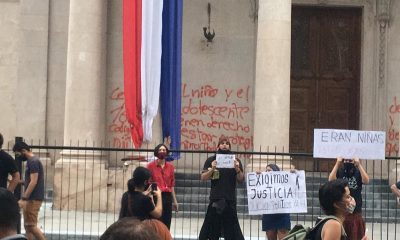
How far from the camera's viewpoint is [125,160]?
1844 centimetres

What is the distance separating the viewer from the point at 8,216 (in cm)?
450

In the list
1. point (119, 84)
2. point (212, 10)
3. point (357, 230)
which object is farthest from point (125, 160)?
point (357, 230)

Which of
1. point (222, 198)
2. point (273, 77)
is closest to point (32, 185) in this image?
point (222, 198)

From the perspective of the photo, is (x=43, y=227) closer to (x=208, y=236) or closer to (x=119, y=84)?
(x=208, y=236)

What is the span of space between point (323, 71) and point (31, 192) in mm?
10726

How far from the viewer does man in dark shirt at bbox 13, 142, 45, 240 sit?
13.1 metres

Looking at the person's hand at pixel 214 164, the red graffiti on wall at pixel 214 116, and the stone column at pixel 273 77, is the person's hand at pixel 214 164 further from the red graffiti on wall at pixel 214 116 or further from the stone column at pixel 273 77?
the red graffiti on wall at pixel 214 116

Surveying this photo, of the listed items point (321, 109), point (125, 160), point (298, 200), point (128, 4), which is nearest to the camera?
point (298, 200)

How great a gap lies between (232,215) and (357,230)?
239 centimetres

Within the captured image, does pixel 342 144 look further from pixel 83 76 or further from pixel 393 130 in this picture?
pixel 393 130

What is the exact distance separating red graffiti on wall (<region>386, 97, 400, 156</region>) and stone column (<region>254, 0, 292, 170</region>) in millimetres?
3637

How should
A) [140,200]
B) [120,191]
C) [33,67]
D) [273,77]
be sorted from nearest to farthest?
[140,200], [273,77], [120,191], [33,67]

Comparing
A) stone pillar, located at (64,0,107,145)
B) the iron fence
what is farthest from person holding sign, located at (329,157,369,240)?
stone pillar, located at (64,0,107,145)

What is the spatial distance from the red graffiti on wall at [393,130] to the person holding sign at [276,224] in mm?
8937
